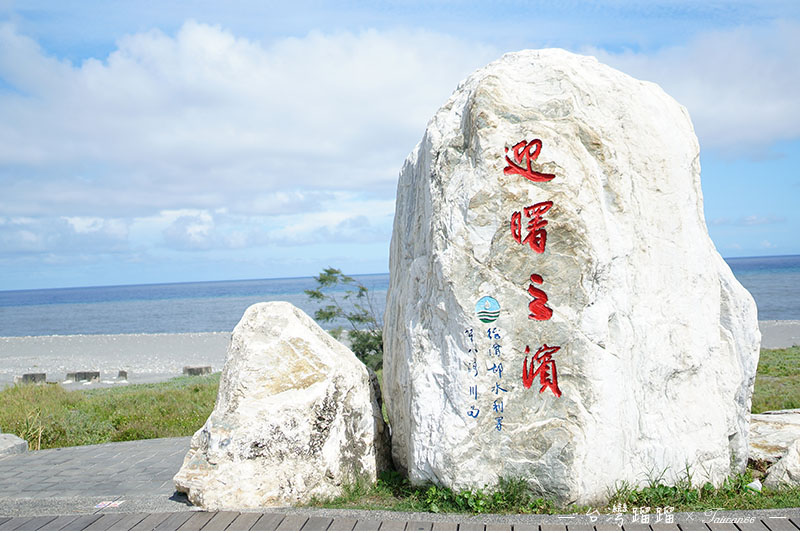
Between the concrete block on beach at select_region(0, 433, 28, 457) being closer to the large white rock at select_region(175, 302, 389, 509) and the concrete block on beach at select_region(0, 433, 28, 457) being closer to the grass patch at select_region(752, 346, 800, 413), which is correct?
the large white rock at select_region(175, 302, 389, 509)

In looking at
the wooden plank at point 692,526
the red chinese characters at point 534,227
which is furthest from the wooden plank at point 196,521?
the wooden plank at point 692,526

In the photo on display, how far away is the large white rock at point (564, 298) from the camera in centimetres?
554

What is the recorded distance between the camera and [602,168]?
593cm

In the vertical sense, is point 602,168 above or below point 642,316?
above

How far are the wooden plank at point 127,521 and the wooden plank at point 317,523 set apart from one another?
1.51 meters

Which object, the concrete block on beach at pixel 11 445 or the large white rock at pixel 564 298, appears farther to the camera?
the concrete block on beach at pixel 11 445

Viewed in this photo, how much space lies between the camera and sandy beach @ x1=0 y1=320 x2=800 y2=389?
25016mm

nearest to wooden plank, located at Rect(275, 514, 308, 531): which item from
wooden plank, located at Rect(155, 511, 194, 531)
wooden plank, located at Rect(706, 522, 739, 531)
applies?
wooden plank, located at Rect(155, 511, 194, 531)

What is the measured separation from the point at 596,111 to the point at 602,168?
→ 21.9 inches

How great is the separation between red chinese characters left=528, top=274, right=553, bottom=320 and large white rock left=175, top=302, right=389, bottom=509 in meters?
1.97

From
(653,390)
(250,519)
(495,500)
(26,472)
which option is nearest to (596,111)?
(653,390)

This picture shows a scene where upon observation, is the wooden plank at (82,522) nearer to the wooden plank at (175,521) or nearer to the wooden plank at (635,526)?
the wooden plank at (175,521)

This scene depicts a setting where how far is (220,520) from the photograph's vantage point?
216 inches

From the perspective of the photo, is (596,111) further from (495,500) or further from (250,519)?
(250,519)
